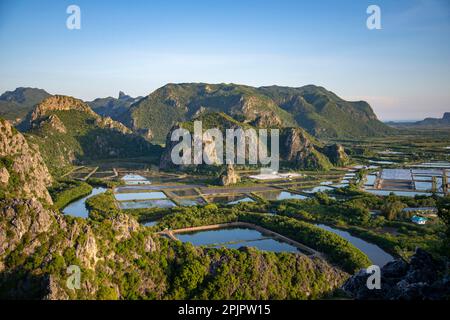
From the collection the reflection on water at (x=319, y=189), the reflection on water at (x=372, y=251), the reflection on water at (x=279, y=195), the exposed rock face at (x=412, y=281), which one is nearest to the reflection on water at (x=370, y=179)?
the reflection on water at (x=319, y=189)

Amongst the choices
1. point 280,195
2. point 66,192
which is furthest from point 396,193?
point 66,192

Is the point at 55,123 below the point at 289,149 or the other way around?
the other way around

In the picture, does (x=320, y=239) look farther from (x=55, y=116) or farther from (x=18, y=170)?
(x=55, y=116)

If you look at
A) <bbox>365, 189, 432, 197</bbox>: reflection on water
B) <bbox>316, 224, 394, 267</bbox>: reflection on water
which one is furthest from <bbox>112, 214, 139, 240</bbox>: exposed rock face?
<bbox>365, 189, 432, 197</bbox>: reflection on water

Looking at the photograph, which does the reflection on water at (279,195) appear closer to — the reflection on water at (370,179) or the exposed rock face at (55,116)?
the reflection on water at (370,179)

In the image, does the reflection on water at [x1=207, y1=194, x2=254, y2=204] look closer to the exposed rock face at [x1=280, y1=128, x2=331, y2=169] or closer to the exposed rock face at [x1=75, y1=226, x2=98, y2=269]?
the exposed rock face at [x1=75, y1=226, x2=98, y2=269]
